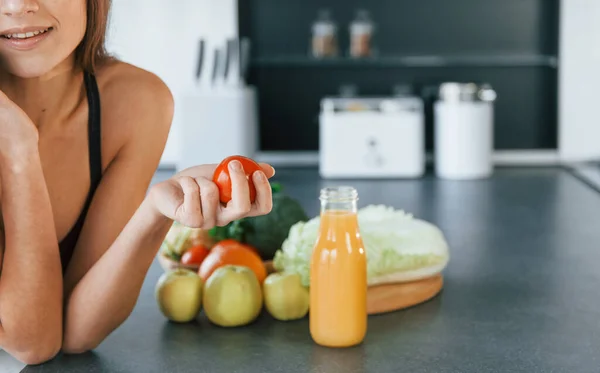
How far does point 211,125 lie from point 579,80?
155cm

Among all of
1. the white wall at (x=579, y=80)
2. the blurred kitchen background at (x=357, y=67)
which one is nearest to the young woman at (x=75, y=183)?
the blurred kitchen background at (x=357, y=67)

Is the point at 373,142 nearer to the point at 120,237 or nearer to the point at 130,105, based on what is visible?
the point at 130,105

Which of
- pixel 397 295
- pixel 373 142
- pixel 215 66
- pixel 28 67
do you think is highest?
pixel 28 67

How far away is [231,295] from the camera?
3.54 ft

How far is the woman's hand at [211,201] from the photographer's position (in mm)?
766

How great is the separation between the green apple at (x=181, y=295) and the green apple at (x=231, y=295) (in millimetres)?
25

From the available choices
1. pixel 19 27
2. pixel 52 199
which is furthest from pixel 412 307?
pixel 19 27

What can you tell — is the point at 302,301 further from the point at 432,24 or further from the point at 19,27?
the point at 432,24

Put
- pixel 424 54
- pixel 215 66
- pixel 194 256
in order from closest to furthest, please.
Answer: pixel 194 256, pixel 215 66, pixel 424 54

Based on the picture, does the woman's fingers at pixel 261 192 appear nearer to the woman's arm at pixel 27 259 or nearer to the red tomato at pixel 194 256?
the woman's arm at pixel 27 259

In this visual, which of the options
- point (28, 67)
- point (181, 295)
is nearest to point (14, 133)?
point (28, 67)

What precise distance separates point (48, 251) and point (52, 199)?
3.9 inches

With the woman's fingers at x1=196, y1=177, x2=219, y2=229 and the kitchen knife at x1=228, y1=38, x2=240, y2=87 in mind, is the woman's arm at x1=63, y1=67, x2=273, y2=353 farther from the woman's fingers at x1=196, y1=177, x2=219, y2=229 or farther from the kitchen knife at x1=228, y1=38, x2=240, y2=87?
the kitchen knife at x1=228, y1=38, x2=240, y2=87

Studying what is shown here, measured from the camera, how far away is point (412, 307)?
1179mm
